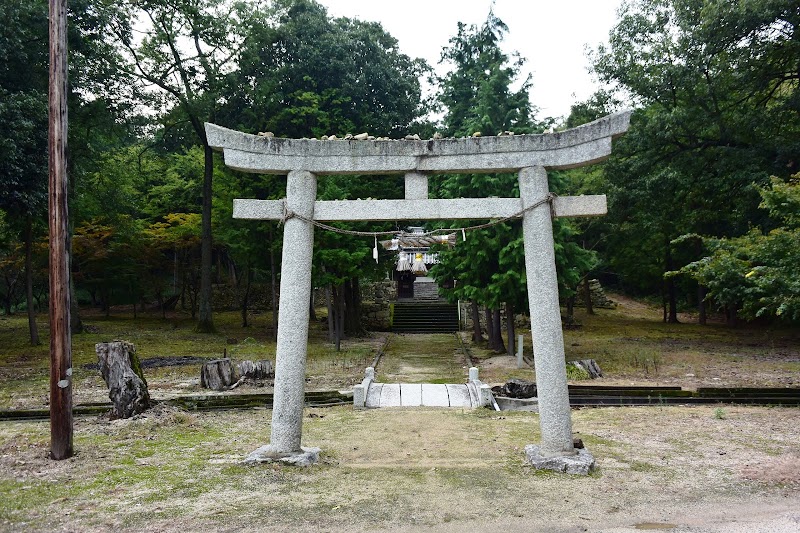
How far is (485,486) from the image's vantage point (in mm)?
7219

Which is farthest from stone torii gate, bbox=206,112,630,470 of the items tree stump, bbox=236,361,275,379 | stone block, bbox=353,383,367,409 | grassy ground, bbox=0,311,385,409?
tree stump, bbox=236,361,275,379

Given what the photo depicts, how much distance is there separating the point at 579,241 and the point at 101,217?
85.3 ft

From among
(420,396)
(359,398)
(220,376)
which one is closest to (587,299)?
(420,396)

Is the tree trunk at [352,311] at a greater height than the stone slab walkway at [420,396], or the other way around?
the tree trunk at [352,311]

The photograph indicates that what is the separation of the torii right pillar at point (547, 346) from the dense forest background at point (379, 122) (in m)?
9.32

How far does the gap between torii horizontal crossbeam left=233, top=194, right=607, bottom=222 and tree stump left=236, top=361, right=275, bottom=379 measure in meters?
8.11

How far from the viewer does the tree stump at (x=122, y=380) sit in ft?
36.3

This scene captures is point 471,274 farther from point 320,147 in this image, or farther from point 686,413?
point 320,147

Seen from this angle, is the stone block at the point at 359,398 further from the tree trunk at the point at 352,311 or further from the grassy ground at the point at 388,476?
the tree trunk at the point at 352,311

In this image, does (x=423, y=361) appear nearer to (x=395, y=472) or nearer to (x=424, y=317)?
(x=424, y=317)

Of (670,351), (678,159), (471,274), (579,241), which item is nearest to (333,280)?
(471,274)

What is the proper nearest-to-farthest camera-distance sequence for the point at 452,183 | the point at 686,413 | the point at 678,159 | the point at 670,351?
the point at 686,413, the point at 452,183, the point at 670,351, the point at 678,159

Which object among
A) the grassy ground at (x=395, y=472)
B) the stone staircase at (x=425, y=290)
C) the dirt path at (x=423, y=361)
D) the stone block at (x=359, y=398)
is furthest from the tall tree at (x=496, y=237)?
the stone staircase at (x=425, y=290)

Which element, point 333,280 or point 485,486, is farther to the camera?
point 333,280
